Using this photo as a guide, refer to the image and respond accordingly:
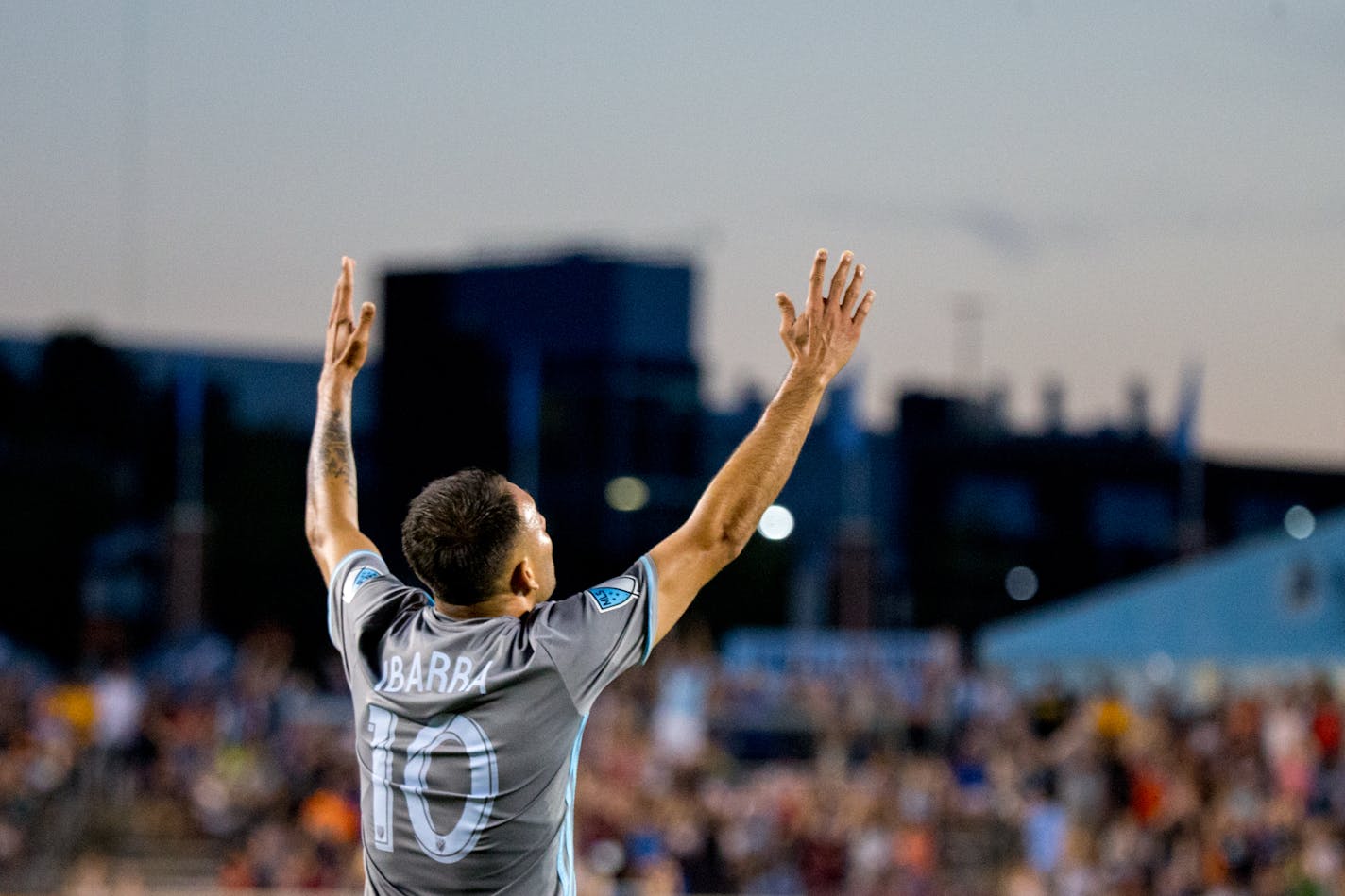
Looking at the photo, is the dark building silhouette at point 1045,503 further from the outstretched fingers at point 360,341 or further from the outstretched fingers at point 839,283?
the outstretched fingers at point 839,283

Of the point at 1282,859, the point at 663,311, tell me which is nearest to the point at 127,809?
the point at 1282,859

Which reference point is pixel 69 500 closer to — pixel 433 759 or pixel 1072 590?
pixel 1072 590

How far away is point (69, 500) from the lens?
40.4 m

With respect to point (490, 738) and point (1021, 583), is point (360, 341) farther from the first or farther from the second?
point (1021, 583)

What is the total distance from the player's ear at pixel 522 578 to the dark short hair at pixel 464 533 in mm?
36

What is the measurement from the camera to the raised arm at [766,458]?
2.99 meters

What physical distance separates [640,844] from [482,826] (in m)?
13.0

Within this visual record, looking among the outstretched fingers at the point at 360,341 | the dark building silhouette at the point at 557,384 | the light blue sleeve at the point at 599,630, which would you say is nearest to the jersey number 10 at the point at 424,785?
the light blue sleeve at the point at 599,630

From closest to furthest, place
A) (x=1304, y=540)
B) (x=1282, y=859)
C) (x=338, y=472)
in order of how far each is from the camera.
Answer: (x=338, y=472) → (x=1282, y=859) → (x=1304, y=540)

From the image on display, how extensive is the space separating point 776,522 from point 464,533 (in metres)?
39.7

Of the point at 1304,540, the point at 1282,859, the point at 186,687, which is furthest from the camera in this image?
the point at 1304,540

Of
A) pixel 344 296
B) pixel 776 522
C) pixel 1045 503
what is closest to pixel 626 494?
pixel 776 522

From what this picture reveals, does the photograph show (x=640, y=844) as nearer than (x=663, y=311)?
Yes

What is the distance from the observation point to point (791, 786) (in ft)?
57.9
